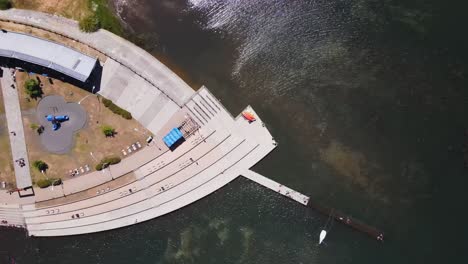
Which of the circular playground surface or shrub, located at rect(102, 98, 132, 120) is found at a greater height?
the circular playground surface

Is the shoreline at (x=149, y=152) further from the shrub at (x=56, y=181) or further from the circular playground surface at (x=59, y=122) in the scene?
the circular playground surface at (x=59, y=122)

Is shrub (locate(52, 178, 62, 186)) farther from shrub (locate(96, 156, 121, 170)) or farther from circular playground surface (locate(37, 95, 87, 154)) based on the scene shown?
shrub (locate(96, 156, 121, 170))

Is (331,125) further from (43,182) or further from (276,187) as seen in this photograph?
(43,182)

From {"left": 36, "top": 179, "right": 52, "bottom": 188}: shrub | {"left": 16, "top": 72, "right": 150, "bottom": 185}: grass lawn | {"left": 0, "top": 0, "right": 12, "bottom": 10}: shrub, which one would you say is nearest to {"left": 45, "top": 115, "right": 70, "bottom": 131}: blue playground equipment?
{"left": 16, "top": 72, "right": 150, "bottom": 185}: grass lawn

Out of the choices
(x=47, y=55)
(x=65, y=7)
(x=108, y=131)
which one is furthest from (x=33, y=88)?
(x=65, y=7)

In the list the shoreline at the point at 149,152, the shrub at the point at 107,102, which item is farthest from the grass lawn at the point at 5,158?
the shrub at the point at 107,102

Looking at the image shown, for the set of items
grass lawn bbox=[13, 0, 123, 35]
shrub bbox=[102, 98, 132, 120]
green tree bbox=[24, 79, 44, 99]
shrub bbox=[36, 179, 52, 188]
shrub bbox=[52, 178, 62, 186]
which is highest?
grass lawn bbox=[13, 0, 123, 35]
